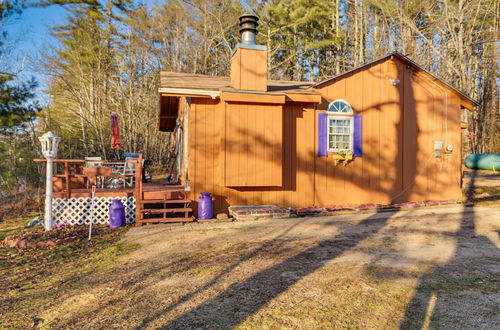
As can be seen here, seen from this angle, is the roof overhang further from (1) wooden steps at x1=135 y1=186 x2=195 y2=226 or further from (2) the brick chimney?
(1) wooden steps at x1=135 y1=186 x2=195 y2=226

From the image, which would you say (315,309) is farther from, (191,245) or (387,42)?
(387,42)

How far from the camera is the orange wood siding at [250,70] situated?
7676 millimetres

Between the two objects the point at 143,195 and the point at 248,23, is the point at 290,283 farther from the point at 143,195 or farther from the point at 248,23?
the point at 248,23

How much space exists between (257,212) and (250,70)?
A: 127 inches

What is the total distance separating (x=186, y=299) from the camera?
10.4 ft

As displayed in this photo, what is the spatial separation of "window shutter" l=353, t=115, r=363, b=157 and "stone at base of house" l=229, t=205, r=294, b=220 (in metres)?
2.33

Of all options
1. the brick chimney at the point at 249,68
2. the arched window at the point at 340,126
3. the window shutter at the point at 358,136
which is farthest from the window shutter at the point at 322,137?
the brick chimney at the point at 249,68

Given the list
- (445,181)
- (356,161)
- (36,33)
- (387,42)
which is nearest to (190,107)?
(356,161)

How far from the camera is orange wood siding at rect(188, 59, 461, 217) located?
293 inches

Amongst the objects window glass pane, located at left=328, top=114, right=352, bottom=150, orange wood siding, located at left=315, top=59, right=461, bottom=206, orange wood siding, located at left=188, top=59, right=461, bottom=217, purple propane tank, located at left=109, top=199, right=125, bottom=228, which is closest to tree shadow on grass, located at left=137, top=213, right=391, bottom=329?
orange wood siding, located at left=188, top=59, right=461, bottom=217

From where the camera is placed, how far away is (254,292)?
3295 mm

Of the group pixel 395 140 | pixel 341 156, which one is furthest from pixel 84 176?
pixel 395 140

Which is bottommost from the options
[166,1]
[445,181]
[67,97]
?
[445,181]

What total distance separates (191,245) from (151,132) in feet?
53.2
